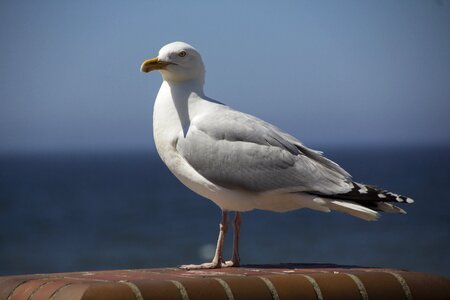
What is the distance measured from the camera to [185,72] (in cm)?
545

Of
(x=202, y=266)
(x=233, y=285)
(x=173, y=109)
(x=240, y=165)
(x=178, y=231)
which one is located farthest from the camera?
(x=178, y=231)

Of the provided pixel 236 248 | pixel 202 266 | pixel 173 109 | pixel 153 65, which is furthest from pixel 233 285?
pixel 153 65

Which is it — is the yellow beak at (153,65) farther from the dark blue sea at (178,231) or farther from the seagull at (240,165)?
the dark blue sea at (178,231)

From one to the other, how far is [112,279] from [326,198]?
4.74 ft

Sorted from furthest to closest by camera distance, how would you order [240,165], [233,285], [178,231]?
[178,231] < [240,165] < [233,285]

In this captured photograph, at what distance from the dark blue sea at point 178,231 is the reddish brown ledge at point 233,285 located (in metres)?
20.0

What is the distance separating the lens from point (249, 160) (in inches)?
207

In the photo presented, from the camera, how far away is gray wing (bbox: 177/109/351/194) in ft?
17.0

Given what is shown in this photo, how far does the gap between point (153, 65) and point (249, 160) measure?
2.19 ft

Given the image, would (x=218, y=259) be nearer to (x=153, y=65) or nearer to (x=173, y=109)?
(x=173, y=109)

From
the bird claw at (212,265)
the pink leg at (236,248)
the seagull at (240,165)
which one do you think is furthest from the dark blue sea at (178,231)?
the bird claw at (212,265)

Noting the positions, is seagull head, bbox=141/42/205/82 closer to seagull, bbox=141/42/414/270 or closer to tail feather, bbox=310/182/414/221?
seagull, bbox=141/42/414/270

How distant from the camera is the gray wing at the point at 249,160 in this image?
5.18 meters

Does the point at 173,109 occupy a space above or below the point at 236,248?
above
